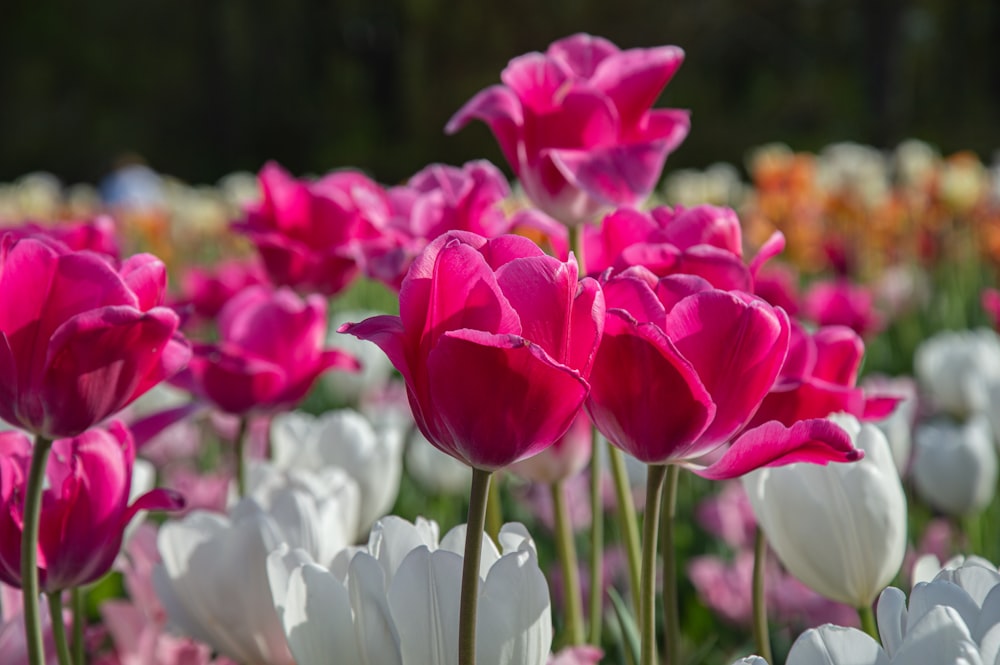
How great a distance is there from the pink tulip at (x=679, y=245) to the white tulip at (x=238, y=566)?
25cm

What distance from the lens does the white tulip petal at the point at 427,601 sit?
554 mm

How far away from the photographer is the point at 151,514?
1.58 meters

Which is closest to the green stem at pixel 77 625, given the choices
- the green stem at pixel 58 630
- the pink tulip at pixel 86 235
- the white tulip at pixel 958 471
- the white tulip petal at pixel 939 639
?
the green stem at pixel 58 630

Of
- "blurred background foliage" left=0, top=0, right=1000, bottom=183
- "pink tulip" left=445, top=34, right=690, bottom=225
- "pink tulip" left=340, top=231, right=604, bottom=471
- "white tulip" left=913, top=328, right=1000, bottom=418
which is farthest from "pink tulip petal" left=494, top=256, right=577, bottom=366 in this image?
"blurred background foliage" left=0, top=0, right=1000, bottom=183

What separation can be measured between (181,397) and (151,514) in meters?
0.27

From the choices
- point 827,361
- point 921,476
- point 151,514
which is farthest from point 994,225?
point 827,361

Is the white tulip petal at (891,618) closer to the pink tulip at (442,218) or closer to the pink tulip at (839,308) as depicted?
the pink tulip at (442,218)

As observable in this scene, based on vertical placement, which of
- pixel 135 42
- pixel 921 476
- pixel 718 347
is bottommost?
pixel 135 42

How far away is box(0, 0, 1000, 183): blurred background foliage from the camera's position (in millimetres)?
12312

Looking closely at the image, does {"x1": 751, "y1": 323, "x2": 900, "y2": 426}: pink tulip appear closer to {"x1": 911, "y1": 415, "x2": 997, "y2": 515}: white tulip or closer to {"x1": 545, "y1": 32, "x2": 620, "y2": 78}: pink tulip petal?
{"x1": 545, "y1": 32, "x2": 620, "y2": 78}: pink tulip petal

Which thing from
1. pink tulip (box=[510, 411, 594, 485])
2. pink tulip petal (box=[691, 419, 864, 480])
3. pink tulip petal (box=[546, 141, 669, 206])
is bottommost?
pink tulip (box=[510, 411, 594, 485])

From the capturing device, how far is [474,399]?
514 mm

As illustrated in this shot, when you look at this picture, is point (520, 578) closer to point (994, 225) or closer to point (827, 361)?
point (827, 361)

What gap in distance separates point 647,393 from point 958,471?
91 cm
